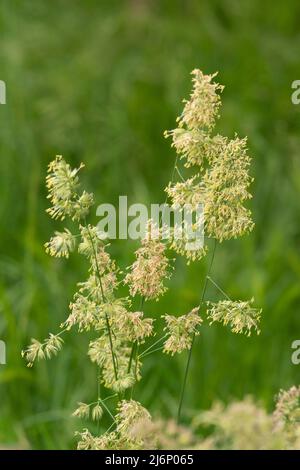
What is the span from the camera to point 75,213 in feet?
5.98

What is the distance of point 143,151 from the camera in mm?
5211

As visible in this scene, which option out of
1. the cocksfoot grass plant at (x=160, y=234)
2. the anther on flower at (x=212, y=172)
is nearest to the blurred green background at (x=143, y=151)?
the cocksfoot grass plant at (x=160, y=234)

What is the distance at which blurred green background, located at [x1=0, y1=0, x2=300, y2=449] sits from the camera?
3.90 metres

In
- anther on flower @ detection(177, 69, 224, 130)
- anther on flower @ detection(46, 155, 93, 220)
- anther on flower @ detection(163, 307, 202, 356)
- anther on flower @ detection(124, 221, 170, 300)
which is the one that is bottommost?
anther on flower @ detection(163, 307, 202, 356)

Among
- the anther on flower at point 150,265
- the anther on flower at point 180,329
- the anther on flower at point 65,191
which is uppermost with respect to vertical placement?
the anther on flower at point 65,191

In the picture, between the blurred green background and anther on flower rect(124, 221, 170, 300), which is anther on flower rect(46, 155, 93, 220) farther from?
the blurred green background

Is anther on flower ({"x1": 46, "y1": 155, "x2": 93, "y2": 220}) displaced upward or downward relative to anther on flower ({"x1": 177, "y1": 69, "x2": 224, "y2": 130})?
downward

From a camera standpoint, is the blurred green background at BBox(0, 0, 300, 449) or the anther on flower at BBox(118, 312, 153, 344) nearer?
the anther on flower at BBox(118, 312, 153, 344)

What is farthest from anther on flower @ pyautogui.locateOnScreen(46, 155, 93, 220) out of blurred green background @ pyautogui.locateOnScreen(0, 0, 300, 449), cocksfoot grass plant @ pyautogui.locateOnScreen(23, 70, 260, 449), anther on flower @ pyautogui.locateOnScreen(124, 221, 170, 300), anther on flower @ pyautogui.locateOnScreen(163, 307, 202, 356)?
blurred green background @ pyautogui.locateOnScreen(0, 0, 300, 449)

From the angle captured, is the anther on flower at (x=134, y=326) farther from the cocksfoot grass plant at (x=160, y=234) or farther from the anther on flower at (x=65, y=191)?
the anther on flower at (x=65, y=191)

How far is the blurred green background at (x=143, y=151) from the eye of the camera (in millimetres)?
3898

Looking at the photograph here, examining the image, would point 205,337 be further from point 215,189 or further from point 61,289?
point 215,189

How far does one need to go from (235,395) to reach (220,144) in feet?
6.93

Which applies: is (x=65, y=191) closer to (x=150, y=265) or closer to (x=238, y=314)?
(x=150, y=265)
